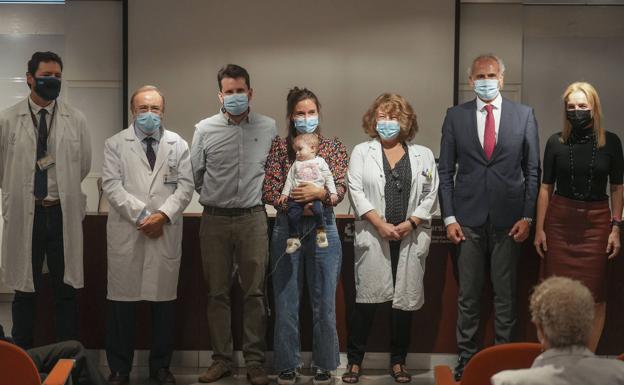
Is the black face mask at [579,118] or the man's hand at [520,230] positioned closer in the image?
the black face mask at [579,118]

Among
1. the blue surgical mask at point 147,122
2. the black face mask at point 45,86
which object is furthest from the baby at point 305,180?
the black face mask at point 45,86

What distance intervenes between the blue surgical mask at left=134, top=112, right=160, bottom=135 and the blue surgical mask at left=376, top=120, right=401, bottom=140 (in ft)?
4.42

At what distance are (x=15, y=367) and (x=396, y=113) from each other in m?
2.92

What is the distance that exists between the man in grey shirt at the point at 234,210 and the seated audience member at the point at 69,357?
5.31ft

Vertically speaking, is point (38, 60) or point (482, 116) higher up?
point (38, 60)

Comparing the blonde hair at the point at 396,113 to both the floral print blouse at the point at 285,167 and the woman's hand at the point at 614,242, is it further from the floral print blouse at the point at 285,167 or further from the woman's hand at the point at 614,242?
the woman's hand at the point at 614,242

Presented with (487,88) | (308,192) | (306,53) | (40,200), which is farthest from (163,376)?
(306,53)

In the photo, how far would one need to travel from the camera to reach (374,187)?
5371 millimetres

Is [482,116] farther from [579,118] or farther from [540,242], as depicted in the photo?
[540,242]

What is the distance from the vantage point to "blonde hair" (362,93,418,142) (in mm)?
5371

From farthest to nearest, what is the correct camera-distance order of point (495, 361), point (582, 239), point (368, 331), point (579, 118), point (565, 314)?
1. point (368, 331)
2. point (582, 239)
3. point (579, 118)
4. point (495, 361)
5. point (565, 314)

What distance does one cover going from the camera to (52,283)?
534cm

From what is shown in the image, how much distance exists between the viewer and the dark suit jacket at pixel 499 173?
5.28 meters

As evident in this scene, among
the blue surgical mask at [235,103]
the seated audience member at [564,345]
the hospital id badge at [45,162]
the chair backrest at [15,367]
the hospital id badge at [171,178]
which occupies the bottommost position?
the chair backrest at [15,367]
